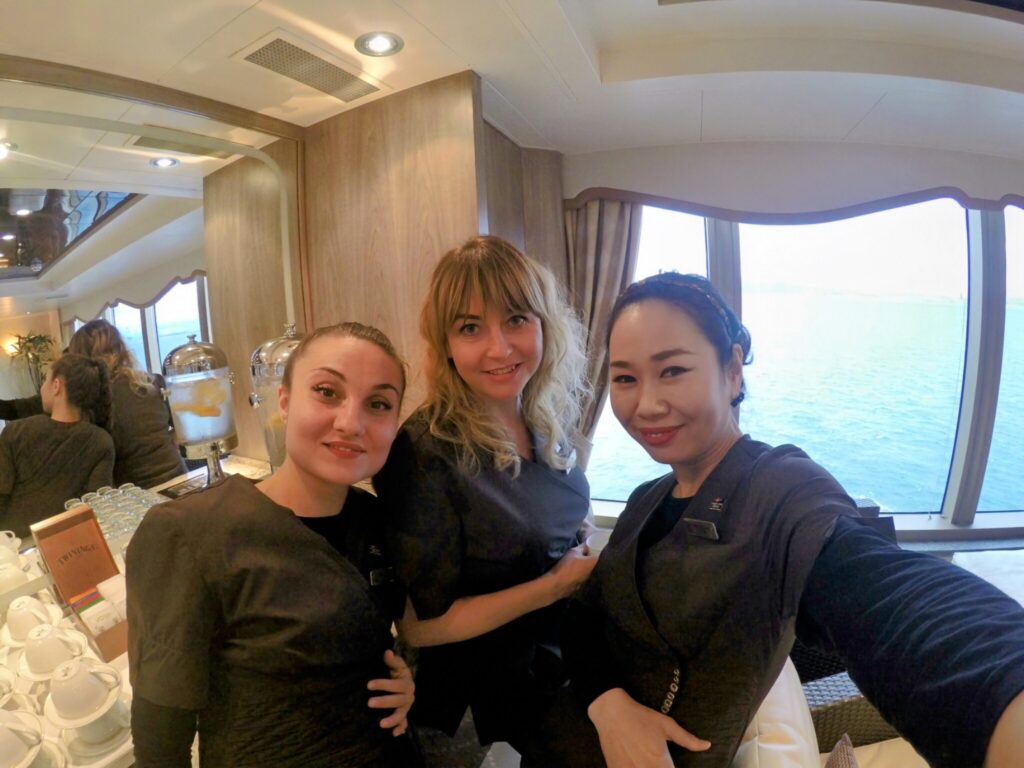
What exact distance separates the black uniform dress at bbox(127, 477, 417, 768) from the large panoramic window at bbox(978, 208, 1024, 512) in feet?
12.2

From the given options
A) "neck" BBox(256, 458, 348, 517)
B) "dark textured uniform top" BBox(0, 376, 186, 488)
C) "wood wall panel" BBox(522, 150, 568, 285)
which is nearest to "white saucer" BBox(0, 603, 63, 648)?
"dark textured uniform top" BBox(0, 376, 186, 488)

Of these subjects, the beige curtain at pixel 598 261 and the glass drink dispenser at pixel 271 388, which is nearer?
the glass drink dispenser at pixel 271 388

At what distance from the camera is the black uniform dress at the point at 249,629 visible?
68 cm

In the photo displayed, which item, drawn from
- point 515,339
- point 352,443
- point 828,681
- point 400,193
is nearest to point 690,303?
point 515,339

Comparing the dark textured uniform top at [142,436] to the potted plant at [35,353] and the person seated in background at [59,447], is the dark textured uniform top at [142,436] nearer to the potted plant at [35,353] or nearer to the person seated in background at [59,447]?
the person seated in background at [59,447]

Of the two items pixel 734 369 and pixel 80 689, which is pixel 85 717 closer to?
pixel 80 689

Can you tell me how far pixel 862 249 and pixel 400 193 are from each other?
2.72 m

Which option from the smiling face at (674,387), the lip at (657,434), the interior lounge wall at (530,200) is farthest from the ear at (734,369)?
the interior lounge wall at (530,200)

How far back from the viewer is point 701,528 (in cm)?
64

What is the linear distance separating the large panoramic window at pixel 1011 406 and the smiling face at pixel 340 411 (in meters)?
3.60

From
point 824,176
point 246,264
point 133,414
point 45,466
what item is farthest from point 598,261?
point 45,466

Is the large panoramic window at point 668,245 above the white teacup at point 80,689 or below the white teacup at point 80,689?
above

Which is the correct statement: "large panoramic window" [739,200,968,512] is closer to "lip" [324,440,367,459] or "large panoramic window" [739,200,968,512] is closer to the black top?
the black top

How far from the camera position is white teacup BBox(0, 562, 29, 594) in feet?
3.42
